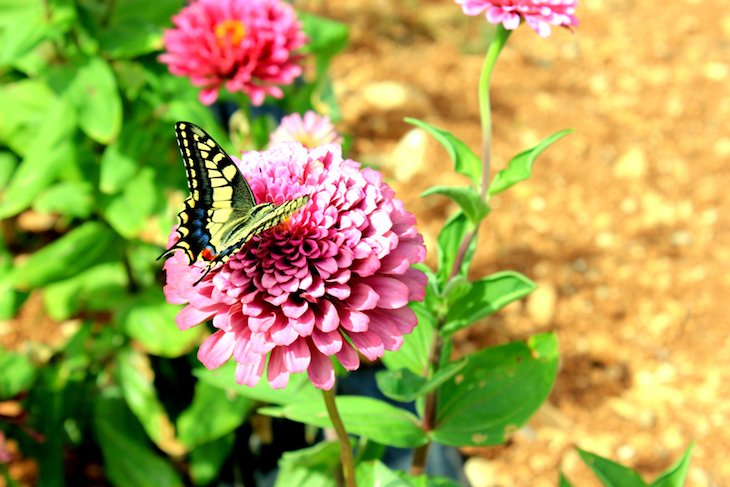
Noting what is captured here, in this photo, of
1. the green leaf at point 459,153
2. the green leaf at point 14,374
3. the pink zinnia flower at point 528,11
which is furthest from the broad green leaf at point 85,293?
the pink zinnia flower at point 528,11

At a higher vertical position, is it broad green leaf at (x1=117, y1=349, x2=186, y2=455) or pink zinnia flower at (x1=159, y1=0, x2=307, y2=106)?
pink zinnia flower at (x1=159, y1=0, x2=307, y2=106)

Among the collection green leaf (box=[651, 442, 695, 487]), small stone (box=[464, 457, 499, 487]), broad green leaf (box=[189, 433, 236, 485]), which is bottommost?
small stone (box=[464, 457, 499, 487])

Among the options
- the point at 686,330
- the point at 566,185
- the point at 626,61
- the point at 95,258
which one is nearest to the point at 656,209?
the point at 566,185

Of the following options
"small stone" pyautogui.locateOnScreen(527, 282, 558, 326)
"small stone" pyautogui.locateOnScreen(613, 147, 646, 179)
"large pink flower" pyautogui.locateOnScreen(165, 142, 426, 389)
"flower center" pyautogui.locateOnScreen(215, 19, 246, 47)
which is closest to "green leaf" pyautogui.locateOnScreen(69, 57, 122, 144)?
"flower center" pyautogui.locateOnScreen(215, 19, 246, 47)

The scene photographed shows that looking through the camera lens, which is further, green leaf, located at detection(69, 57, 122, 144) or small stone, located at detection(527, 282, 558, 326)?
small stone, located at detection(527, 282, 558, 326)

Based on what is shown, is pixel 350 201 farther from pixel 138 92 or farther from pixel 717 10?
pixel 717 10

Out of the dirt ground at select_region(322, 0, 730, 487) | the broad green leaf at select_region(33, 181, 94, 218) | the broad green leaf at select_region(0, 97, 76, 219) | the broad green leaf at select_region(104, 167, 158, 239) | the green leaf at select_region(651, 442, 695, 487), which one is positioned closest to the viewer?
the green leaf at select_region(651, 442, 695, 487)

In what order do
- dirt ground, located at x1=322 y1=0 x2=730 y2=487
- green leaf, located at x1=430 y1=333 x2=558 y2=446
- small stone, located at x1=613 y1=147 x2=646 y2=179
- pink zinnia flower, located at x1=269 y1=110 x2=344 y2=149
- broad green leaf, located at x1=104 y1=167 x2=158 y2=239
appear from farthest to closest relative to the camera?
small stone, located at x1=613 y1=147 x2=646 y2=179 < dirt ground, located at x1=322 y1=0 x2=730 y2=487 < broad green leaf, located at x1=104 y1=167 x2=158 y2=239 < pink zinnia flower, located at x1=269 y1=110 x2=344 y2=149 < green leaf, located at x1=430 y1=333 x2=558 y2=446

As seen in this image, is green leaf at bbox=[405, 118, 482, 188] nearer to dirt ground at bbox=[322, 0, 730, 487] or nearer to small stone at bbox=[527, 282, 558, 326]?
dirt ground at bbox=[322, 0, 730, 487]
